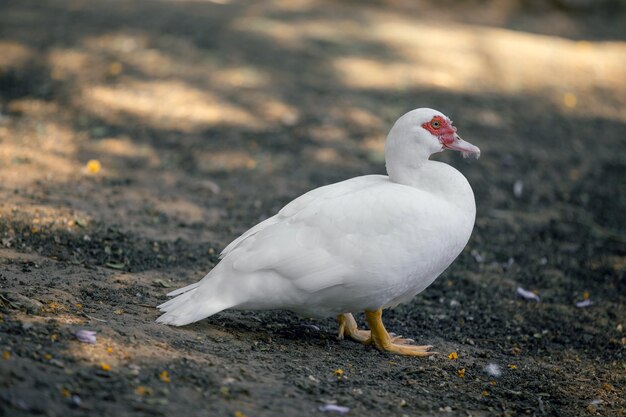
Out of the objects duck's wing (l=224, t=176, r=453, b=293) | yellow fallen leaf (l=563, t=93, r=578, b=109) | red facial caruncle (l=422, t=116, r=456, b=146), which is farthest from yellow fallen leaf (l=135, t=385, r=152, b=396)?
→ yellow fallen leaf (l=563, t=93, r=578, b=109)

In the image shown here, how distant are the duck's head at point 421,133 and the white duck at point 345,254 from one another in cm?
19

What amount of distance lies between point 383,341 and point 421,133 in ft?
4.16

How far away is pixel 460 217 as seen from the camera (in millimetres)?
4570

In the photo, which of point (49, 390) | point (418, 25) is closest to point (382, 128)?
point (418, 25)

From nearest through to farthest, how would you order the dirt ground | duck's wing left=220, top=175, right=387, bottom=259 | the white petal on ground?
the dirt ground < duck's wing left=220, top=175, right=387, bottom=259 < the white petal on ground

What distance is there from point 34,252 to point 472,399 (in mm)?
2962

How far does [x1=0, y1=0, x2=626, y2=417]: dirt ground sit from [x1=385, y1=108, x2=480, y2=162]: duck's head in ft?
A: 4.06

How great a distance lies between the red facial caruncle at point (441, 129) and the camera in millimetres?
4766

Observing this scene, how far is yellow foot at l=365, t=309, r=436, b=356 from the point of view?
4637 millimetres

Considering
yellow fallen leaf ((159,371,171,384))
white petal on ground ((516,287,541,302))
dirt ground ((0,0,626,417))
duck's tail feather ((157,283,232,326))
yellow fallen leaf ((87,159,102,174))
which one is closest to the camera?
yellow fallen leaf ((159,371,171,384))

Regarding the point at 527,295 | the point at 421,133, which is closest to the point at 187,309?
the point at 421,133

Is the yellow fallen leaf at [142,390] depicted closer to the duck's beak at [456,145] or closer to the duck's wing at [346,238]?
the duck's wing at [346,238]

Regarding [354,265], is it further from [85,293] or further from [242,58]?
[242,58]

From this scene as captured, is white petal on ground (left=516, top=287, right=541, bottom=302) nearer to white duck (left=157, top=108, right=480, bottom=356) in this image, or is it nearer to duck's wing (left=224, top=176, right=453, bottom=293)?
white duck (left=157, top=108, right=480, bottom=356)
